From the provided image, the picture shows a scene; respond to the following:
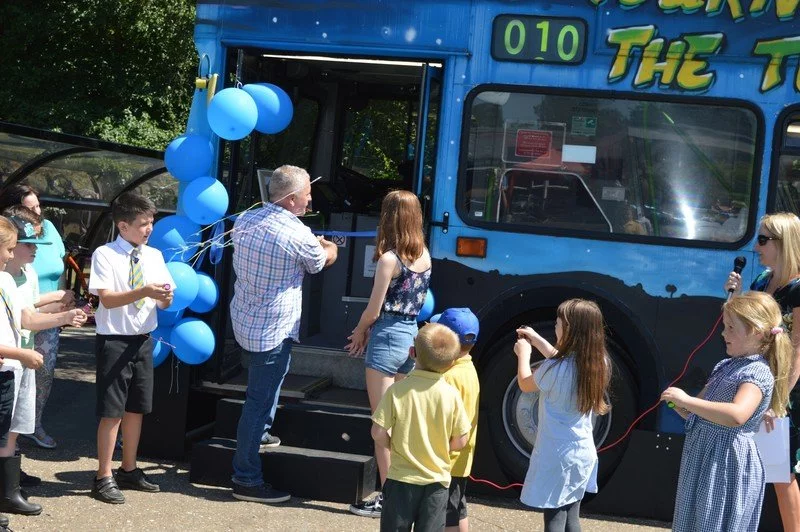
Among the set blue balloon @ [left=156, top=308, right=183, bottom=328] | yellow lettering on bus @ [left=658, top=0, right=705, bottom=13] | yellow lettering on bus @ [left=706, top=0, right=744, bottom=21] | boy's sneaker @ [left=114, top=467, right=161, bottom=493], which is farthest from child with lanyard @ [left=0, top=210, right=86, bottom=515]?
yellow lettering on bus @ [left=706, top=0, right=744, bottom=21]

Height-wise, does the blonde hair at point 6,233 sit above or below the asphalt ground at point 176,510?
above

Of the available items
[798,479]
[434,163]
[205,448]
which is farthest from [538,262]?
[205,448]

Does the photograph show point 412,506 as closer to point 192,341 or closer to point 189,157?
point 192,341

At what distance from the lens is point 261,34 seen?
6.26 meters

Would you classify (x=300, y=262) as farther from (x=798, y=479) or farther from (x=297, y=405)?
(x=798, y=479)

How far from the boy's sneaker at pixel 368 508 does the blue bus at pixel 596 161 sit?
70 centimetres

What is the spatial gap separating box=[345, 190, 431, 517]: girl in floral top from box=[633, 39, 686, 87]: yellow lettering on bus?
152cm

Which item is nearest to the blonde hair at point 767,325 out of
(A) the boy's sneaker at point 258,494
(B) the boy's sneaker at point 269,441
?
(A) the boy's sneaker at point 258,494

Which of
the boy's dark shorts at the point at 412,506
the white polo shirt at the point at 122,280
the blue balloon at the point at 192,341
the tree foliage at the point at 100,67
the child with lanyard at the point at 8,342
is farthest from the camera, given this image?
the tree foliage at the point at 100,67

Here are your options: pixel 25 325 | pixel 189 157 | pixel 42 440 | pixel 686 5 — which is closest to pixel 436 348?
pixel 25 325

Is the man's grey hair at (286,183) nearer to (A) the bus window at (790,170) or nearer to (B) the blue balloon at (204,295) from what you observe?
(B) the blue balloon at (204,295)

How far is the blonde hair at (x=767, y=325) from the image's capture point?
416 centimetres

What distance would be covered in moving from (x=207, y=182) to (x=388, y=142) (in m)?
2.34

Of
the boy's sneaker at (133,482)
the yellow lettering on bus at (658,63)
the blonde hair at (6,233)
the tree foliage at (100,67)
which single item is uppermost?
the tree foliage at (100,67)
